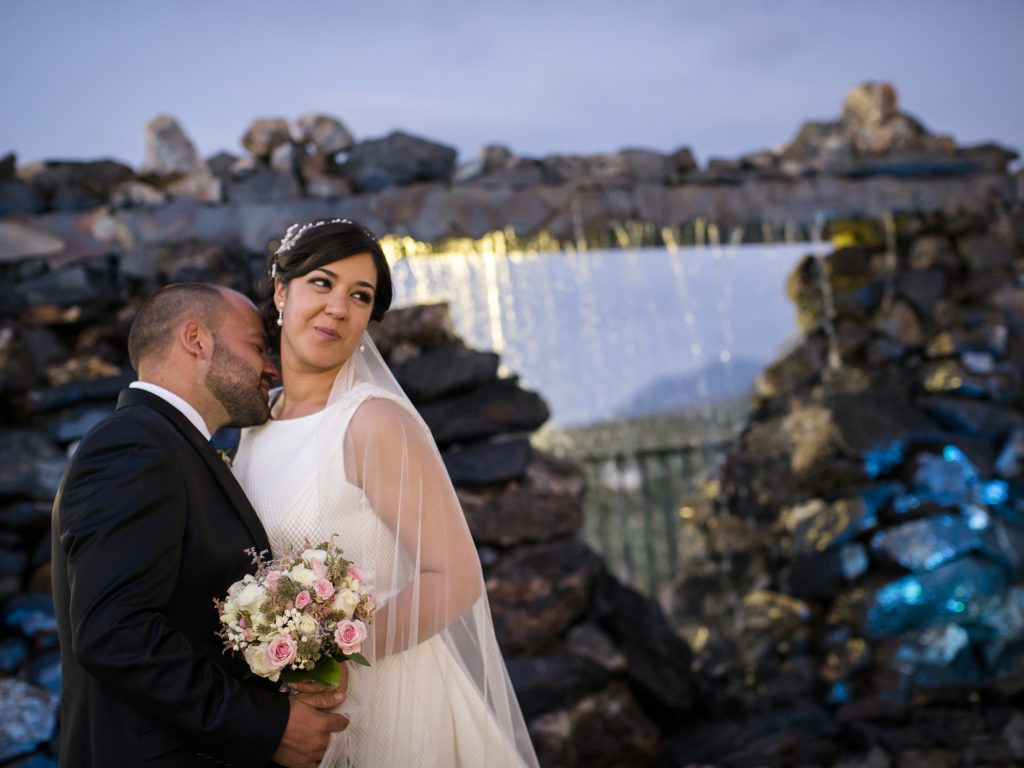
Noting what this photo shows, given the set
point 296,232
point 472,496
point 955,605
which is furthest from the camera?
point 955,605

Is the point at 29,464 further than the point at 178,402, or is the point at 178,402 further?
the point at 29,464

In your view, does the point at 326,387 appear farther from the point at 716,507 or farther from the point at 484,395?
the point at 716,507

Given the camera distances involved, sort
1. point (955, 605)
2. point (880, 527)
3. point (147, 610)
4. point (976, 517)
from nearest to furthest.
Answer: point (147, 610), point (955, 605), point (976, 517), point (880, 527)

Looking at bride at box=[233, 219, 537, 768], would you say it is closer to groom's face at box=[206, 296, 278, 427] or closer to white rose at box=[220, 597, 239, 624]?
groom's face at box=[206, 296, 278, 427]

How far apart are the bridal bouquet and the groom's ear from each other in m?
0.49

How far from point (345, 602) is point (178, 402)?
21.9 inches

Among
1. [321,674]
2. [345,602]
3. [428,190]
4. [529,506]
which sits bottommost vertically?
[529,506]

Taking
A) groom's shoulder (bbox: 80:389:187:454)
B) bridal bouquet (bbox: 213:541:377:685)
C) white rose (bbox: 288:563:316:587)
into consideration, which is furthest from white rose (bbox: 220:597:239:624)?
groom's shoulder (bbox: 80:389:187:454)

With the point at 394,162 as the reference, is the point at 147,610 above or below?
below

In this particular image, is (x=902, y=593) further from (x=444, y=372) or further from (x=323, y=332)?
(x=323, y=332)

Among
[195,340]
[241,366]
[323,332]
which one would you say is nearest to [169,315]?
[195,340]

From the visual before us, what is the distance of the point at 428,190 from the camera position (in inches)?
183

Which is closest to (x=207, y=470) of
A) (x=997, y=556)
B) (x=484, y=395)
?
(x=484, y=395)

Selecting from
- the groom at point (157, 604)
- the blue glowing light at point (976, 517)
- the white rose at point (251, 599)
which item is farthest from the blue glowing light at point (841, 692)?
the white rose at point (251, 599)
